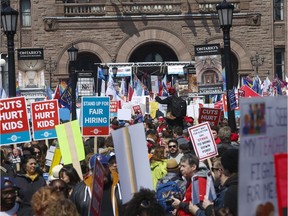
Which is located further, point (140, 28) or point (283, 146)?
point (140, 28)

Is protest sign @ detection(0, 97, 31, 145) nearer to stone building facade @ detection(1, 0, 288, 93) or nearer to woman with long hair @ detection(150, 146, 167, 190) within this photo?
woman with long hair @ detection(150, 146, 167, 190)

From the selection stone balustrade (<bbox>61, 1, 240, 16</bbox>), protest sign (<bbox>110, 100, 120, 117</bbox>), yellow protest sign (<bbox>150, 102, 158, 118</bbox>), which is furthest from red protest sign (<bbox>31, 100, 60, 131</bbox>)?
stone balustrade (<bbox>61, 1, 240, 16</bbox>)

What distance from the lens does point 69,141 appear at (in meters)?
13.1

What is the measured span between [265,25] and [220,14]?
29434mm

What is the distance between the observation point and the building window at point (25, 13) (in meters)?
53.1

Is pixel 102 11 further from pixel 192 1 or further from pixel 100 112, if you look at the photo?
pixel 100 112

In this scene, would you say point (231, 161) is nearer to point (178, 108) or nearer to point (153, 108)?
point (178, 108)

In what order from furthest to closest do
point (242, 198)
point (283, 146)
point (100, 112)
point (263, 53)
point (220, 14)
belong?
point (263, 53) < point (220, 14) < point (100, 112) < point (283, 146) < point (242, 198)

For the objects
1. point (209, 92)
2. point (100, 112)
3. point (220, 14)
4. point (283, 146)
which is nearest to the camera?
point (283, 146)

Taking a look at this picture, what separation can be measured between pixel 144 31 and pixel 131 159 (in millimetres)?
42454

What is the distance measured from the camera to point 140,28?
51.5 meters

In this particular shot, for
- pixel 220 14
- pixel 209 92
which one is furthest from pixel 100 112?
pixel 209 92

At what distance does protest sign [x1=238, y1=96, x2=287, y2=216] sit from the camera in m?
6.32

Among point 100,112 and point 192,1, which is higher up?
point 192,1
